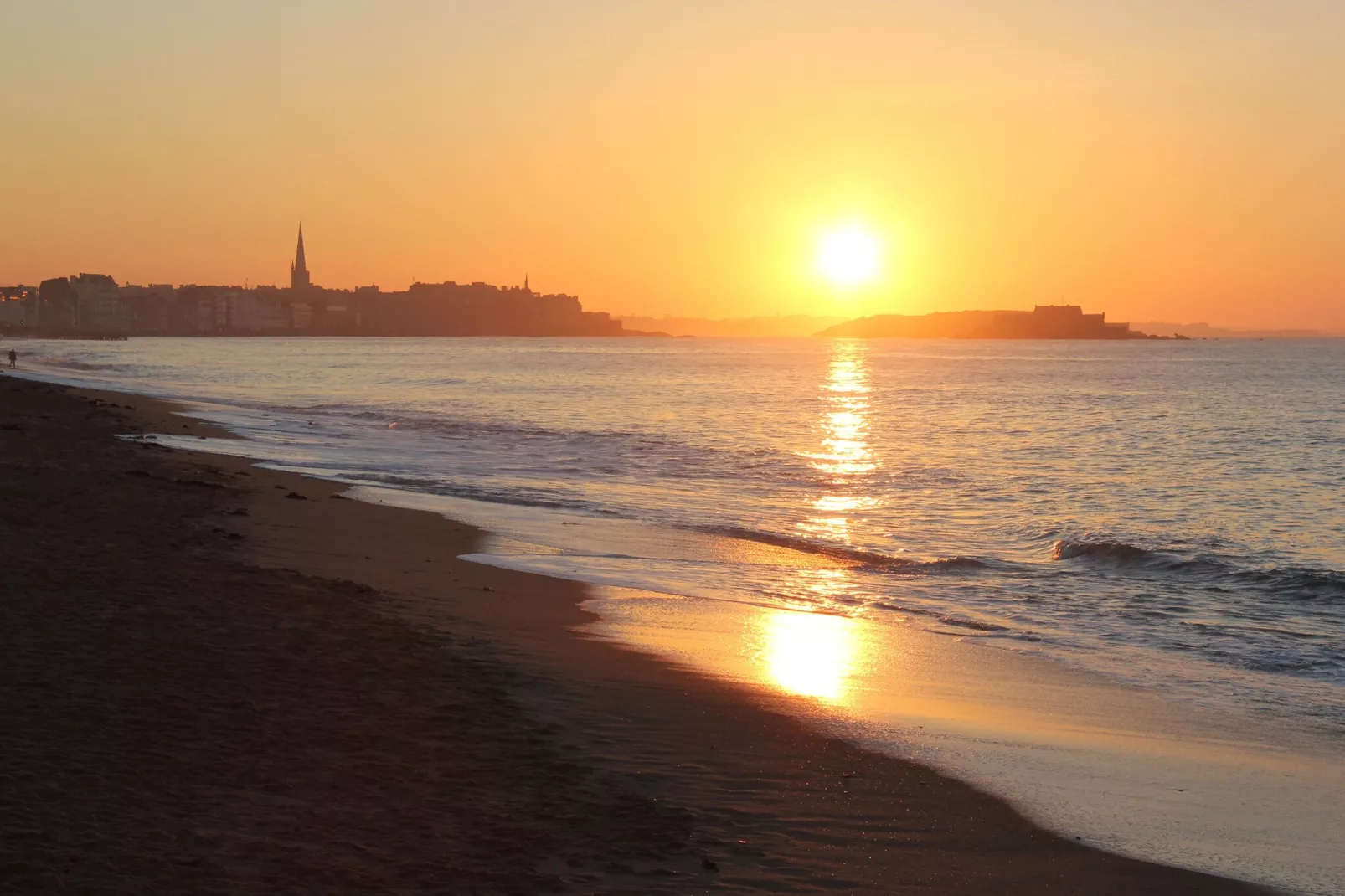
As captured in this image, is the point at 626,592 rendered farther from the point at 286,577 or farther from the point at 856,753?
the point at 856,753

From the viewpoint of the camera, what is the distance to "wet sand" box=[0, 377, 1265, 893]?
511cm

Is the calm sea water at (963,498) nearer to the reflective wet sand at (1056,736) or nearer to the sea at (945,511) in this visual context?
the sea at (945,511)

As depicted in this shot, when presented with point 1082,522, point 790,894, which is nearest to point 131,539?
Answer: point 790,894

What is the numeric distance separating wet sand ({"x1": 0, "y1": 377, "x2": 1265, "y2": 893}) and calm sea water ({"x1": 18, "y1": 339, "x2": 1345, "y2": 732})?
418cm

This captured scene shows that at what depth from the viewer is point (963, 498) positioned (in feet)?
83.1

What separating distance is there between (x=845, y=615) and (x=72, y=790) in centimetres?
870

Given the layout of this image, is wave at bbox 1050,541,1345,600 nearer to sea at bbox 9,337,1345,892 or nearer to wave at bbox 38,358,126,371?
sea at bbox 9,337,1345,892

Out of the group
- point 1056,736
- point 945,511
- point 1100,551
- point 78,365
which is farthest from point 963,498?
point 78,365

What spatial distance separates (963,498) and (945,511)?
7.94ft

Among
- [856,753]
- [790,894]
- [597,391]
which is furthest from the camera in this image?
[597,391]

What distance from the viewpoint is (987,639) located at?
38.2 ft

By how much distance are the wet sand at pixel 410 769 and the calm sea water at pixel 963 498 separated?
13.7 feet

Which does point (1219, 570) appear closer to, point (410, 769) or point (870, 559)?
point (870, 559)

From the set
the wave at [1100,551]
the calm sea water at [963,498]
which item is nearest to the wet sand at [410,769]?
the calm sea water at [963,498]
